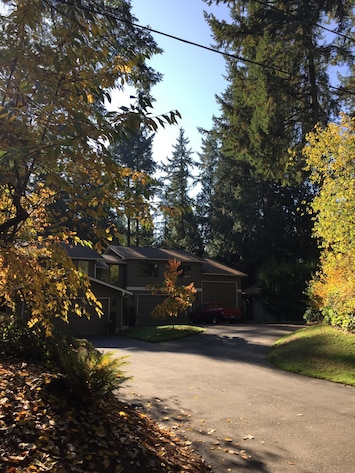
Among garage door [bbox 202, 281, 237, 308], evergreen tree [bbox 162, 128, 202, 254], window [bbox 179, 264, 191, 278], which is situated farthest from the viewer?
evergreen tree [bbox 162, 128, 202, 254]

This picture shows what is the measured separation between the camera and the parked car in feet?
98.3

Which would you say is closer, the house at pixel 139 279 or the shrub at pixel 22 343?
the shrub at pixel 22 343

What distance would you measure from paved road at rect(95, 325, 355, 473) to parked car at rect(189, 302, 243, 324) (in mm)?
15662

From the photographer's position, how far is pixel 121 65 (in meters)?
4.35

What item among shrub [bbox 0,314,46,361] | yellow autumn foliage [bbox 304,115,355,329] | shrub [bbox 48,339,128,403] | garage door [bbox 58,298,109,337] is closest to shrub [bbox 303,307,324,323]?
yellow autumn foliage [bbox 304,115,355,329]

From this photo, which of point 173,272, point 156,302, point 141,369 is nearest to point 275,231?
point 156,302

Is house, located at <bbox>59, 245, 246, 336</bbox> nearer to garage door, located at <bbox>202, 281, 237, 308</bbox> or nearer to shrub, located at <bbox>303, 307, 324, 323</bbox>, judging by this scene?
garage door, located at <bbox>202, 281, 237, 308</bbox>

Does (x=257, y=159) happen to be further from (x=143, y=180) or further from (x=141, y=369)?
(x=143, y=180)

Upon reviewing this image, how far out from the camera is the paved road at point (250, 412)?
16.0ft

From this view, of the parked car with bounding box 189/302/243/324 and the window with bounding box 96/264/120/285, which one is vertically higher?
the window with bounding box 96/264/120/285

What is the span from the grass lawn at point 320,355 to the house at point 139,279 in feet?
46.5

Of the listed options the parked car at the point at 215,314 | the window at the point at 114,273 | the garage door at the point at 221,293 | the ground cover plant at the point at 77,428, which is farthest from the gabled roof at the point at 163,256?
the ground cover plant at the point at 77,428

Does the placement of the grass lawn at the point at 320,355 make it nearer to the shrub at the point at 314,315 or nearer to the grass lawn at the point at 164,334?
the shrub at the point at 314,315

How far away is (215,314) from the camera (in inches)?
1184
